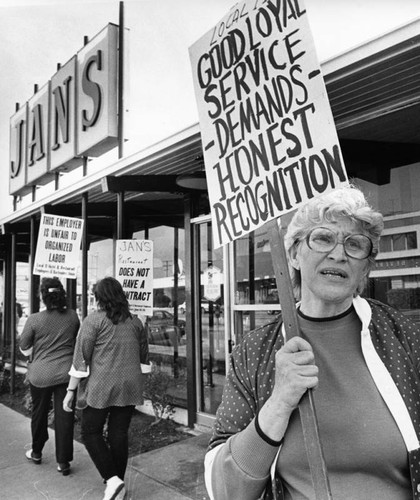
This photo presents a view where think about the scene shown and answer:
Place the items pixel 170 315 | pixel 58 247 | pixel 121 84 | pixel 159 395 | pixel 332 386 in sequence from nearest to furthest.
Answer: pixel 332 386
pixel 58 247
pixel 159 395
pixel 170 315
pixel 121 84

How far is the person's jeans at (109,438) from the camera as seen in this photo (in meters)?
3.80

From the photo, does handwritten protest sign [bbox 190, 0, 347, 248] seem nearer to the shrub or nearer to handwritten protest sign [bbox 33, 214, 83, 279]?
handwritten protest sign [bbox 33, 214, 83, 279]

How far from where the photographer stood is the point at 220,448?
4.44 feet

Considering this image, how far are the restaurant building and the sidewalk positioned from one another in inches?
33.6

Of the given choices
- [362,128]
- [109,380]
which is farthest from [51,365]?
[362,128]

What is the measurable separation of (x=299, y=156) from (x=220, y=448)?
87cm

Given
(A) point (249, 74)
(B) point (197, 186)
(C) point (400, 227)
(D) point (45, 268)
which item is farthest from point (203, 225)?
(A) point (249, 74)

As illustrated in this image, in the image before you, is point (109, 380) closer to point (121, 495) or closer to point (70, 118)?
point (121, 495)

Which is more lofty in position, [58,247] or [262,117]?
[58,247]

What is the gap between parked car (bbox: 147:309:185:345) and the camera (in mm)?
6348

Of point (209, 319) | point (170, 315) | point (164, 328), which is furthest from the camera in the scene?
point (164, 328)

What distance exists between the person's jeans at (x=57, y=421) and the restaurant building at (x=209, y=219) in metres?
1.65

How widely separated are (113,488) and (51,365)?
4.75 feet

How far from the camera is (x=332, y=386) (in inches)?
53.7
